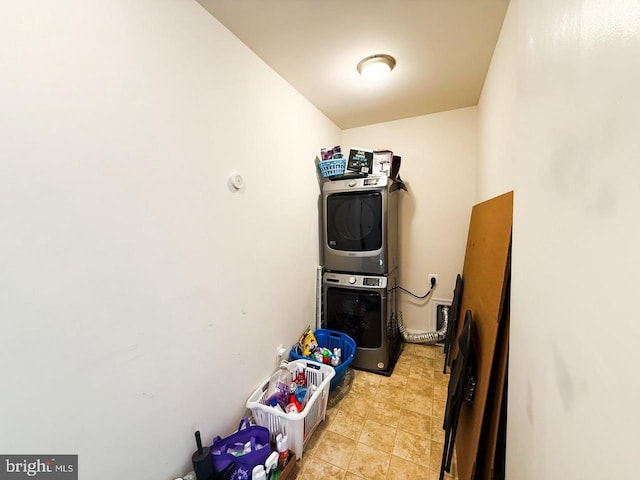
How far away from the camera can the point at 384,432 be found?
61.3 inches

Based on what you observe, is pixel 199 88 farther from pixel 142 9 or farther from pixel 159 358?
pixel 159 358

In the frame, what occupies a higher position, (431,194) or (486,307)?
(431,194)

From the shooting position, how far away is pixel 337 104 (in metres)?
2.19

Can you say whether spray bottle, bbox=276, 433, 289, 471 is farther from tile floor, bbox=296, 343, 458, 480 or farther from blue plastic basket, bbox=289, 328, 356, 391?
blue plastic basket, bbox=289, 328, 356, 391

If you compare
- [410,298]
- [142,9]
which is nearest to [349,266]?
[410,298]

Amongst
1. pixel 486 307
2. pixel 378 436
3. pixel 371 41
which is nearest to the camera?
pixel 486 307

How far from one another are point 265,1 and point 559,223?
4.83 ft

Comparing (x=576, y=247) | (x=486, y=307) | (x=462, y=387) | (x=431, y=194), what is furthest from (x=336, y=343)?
(x=576, y=247)

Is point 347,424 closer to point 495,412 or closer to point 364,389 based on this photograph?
point 364,389

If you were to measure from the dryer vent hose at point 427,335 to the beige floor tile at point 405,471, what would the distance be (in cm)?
128

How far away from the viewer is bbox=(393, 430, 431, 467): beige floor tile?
1.38 metres

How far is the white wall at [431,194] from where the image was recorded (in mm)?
2334

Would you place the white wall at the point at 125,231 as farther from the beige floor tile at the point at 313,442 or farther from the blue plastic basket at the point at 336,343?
the blue plastic basket at the point at 336,343

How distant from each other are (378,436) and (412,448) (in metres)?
0.20
